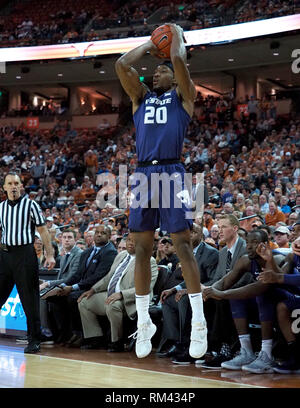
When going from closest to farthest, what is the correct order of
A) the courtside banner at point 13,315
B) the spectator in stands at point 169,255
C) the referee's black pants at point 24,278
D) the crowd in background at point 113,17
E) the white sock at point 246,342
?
the white sock at point 246,342 → the referee's black pants at point 24,278 → the spectator in stands at point 169,255 → the courtside banner at point 13,315 → the crowd in background at point 113,17

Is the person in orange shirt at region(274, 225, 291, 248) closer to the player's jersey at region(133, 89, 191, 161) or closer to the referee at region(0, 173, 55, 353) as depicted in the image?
the referee at region(0, 173, 55, 353)

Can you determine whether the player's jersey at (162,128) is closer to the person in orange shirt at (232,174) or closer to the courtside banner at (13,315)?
the courtside banner at (13,315)

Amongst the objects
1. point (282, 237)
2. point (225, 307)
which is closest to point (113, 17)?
point (282, 237)

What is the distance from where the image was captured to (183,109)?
4223 millimetres

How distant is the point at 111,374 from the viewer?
523 cm

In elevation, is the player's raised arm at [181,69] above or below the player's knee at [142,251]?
above

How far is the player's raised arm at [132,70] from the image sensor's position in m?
4.20

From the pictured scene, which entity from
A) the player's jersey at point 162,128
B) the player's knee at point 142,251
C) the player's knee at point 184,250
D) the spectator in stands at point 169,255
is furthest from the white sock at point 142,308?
the spectator in stands at point 169,255

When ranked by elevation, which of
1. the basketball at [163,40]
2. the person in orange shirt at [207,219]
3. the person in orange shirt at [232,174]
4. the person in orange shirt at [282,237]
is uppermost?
the basketball at [163,40]

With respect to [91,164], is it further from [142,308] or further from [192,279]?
[192,279]

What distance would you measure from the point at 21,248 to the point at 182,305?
69.3 inches

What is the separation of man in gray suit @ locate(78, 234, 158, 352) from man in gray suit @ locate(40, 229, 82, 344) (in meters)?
0.58

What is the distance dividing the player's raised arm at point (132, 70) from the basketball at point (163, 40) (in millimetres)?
41

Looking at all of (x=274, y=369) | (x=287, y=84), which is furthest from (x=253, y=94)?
(x=274, y=369)
